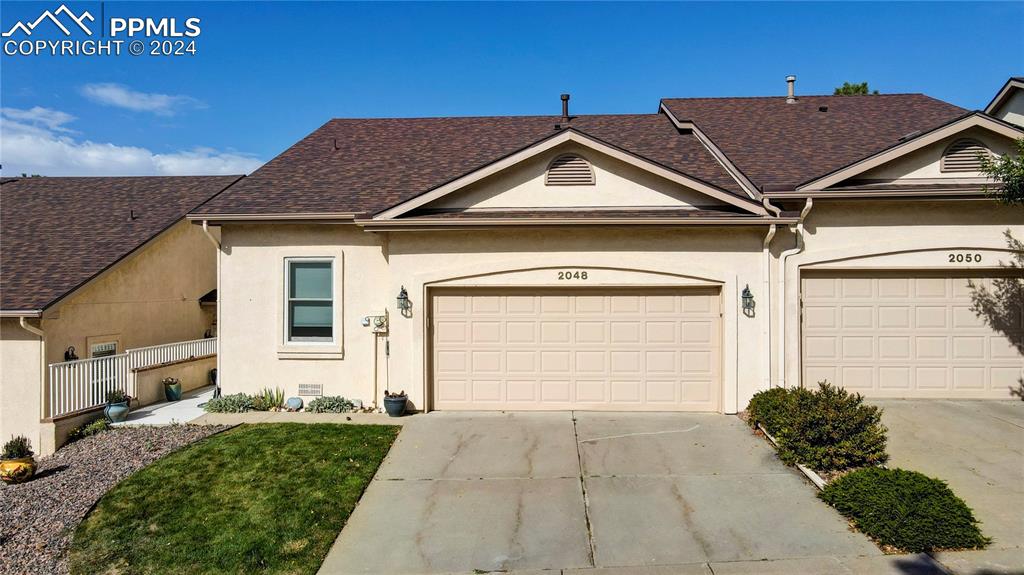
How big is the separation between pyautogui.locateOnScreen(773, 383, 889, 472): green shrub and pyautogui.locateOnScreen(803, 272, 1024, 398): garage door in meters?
2.82

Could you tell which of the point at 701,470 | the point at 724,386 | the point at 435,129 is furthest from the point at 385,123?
the point at 701,470

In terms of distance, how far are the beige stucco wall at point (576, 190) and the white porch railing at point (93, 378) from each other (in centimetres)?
679

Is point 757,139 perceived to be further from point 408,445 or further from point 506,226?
point 408,445

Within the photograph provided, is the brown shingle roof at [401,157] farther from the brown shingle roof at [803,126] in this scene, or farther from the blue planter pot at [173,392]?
the blue planter pot at [173,392]

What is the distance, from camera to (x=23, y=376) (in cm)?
978

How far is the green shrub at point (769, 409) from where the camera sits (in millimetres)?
7742

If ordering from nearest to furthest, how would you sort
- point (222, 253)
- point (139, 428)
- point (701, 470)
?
point (701, 470) → point (139, 428) → point (222, 253)

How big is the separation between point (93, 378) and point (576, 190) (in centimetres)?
954

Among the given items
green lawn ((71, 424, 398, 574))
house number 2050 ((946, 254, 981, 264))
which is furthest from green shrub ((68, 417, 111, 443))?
house number 2050 ((946, 254, 981, 264))

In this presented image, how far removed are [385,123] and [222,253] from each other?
6.60 meters

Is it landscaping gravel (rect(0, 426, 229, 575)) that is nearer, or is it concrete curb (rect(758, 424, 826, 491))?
landscaping gravel (rect(0, 426, 229, 575))

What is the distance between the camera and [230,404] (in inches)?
399

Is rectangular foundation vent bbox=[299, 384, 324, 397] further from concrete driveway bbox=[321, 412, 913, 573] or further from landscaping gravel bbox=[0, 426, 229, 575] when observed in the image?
concrete driveway bbox=[321, 412, 913, 573]

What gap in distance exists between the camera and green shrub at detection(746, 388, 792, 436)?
774 cm
